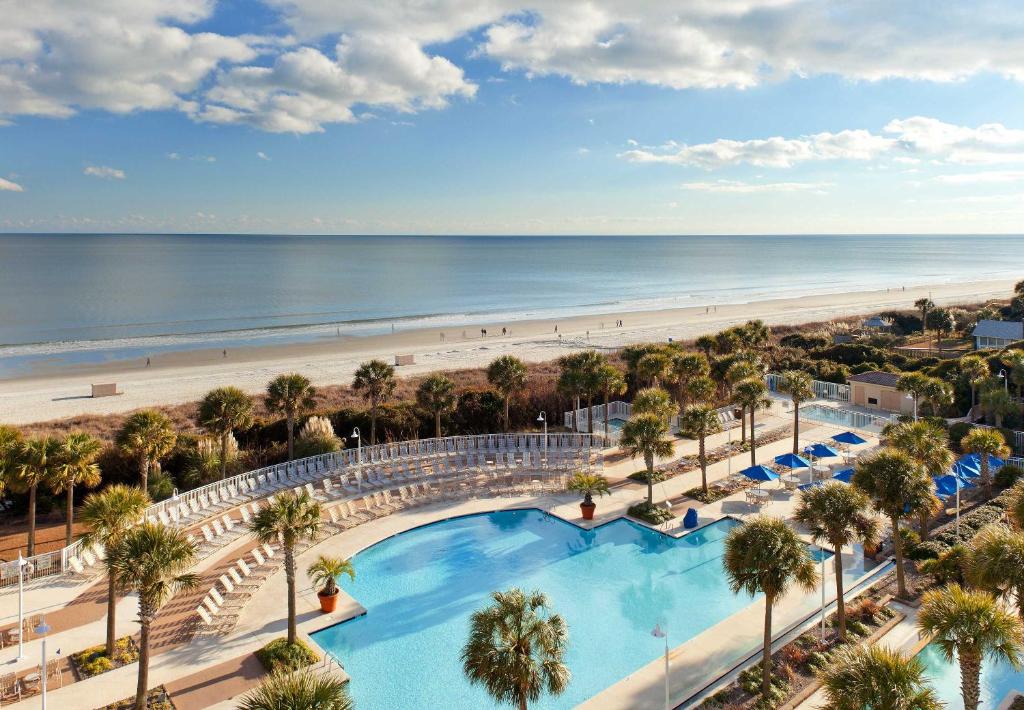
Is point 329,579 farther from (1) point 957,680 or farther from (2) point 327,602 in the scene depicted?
(1) point 957,680

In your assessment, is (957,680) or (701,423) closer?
(957,680)

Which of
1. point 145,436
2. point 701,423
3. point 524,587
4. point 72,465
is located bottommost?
point 524,587

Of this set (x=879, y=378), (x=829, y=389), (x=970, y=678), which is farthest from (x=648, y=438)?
(x=829, y=389)

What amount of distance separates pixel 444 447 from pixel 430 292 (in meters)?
87.5

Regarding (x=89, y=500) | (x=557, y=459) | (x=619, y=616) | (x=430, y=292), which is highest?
(x=430, y=292)

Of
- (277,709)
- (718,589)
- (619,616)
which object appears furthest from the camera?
(718,589)

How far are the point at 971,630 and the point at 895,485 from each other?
545cm

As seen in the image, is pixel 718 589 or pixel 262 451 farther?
pixel 262 451

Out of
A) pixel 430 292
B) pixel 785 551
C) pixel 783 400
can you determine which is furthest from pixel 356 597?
pixel 430 292

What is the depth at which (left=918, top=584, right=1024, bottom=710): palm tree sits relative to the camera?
10.7 m

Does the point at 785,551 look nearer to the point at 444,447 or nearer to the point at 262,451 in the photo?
the point at 444,447

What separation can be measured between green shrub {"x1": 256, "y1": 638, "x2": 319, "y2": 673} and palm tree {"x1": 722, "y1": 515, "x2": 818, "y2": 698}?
925 cm

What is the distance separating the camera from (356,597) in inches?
698

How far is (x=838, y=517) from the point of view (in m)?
14.2
